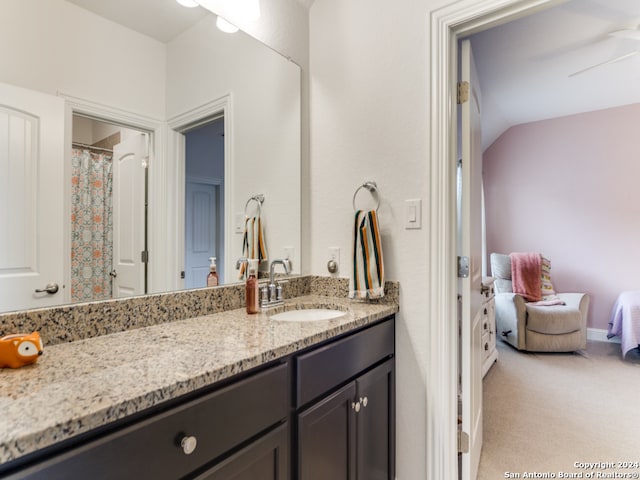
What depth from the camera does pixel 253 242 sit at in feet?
5.51

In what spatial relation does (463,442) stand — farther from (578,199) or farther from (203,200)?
(578,199)

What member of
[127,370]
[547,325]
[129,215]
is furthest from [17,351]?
[547,325]

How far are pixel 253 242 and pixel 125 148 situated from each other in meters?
0.68

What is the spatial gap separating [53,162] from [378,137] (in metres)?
1.24

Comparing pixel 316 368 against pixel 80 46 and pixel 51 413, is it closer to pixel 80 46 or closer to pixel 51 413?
pixel 51 413

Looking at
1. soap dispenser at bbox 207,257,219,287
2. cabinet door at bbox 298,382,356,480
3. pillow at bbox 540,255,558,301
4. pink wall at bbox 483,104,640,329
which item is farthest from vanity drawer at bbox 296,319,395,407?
pink wall at bbox 483,104,640,329

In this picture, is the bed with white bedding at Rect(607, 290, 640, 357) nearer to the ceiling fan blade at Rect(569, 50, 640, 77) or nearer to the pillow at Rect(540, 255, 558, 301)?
the pillow at Rect(540, 255, 558, 301)

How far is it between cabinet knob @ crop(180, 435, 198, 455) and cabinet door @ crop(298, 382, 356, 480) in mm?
368

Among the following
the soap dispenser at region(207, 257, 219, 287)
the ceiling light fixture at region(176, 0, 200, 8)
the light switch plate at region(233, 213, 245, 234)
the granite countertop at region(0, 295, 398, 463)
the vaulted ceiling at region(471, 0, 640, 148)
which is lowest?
the granite countertop at region(0, 295, 398, 463)

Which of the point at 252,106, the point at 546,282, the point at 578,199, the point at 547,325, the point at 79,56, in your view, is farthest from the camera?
the point at 578,199

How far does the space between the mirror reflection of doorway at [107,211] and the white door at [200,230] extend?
185 mm

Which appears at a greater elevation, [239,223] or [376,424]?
[239,223]

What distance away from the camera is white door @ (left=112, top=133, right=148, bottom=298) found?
1.17m

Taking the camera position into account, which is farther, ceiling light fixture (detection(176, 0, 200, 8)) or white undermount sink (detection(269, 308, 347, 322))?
white undermount sink (detection(269, 308, 347, 322))
